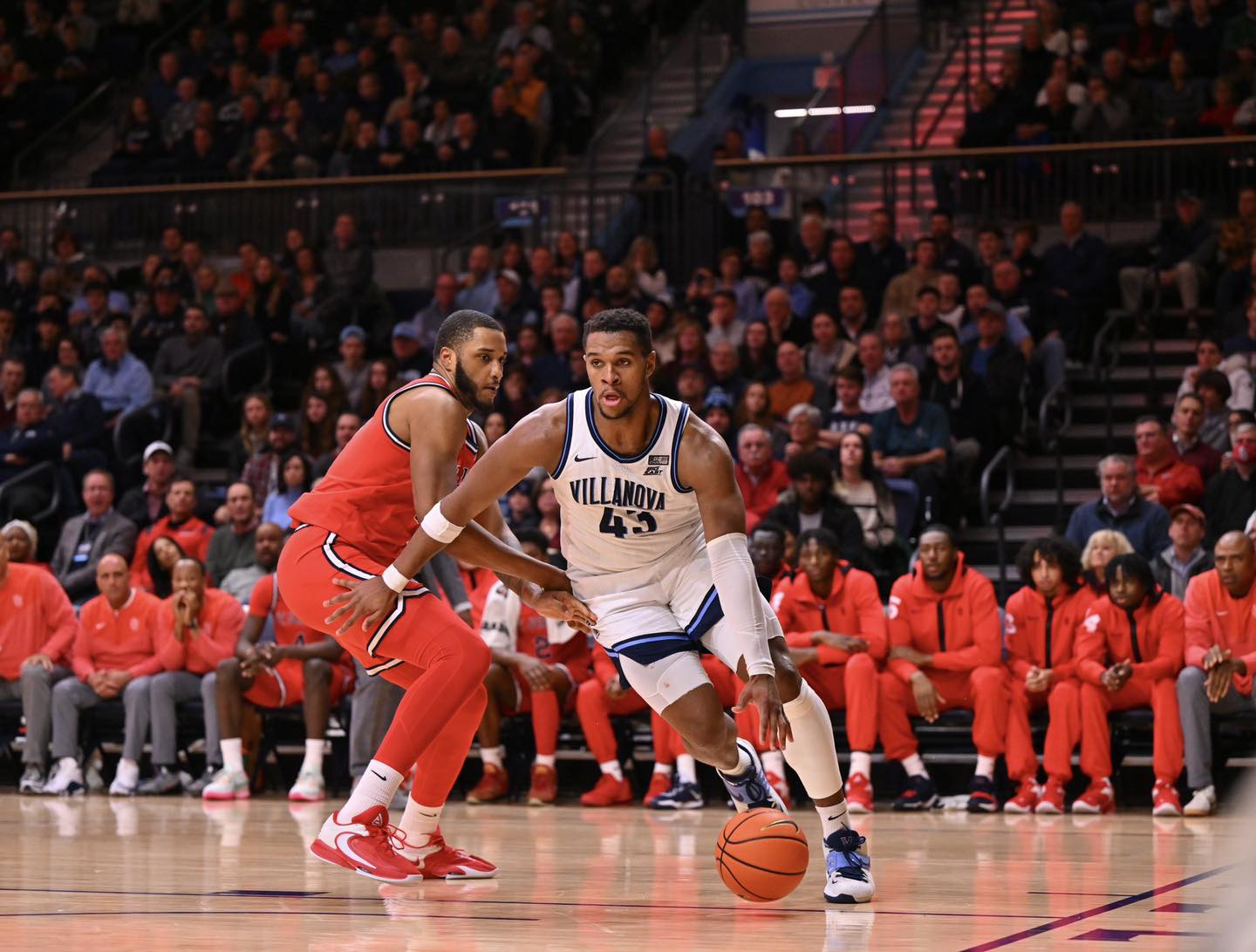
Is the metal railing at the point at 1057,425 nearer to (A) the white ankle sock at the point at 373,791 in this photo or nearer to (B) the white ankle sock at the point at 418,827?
(B) the white ankle sock at the point at 418,827

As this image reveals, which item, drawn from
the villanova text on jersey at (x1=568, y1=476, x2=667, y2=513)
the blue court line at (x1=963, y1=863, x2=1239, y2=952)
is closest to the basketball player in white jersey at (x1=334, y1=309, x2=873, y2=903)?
the villanova text on jersey at (x1=568, y1=476, x2=667, y2=513)

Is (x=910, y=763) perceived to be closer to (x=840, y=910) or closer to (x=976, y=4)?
(x=840, y=910)

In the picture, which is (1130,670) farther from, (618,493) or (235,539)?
(235,539)

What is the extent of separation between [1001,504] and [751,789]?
265 inches

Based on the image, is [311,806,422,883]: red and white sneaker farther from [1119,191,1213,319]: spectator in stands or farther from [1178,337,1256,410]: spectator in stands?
[1119,191,1213,319]: spectator in stands

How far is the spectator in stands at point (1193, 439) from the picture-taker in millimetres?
11320

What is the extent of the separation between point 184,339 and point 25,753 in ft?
18.6

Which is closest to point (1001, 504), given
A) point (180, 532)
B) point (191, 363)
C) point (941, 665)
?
point (941, 665)

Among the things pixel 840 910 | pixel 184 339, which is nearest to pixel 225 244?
pixel 184 339

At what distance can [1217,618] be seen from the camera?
9.64 meters

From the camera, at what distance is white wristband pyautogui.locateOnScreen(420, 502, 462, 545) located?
584 centimetres

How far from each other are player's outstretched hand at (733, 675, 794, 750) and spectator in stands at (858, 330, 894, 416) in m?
7.49

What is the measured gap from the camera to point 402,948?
4789 mm

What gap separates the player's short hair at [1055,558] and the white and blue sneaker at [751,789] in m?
4.52
